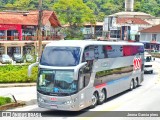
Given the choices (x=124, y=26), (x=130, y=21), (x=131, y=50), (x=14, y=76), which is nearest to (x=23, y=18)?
(x=14, y=76)

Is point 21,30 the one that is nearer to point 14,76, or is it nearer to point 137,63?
point 14,76

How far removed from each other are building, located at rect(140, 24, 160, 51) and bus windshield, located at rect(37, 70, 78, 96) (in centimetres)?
7750

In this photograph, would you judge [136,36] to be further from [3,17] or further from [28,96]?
[28,96]

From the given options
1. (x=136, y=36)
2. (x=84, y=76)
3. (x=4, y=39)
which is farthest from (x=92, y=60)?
(x=136, y=36)

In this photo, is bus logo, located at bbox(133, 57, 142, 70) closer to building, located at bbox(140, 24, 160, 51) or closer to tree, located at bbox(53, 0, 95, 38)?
tree, located at bbox(53, 0, 95, 38)

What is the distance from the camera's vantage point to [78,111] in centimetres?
2011

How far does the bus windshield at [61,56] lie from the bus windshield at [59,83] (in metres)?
0.50

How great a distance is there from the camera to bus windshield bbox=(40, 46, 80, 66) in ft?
61.2

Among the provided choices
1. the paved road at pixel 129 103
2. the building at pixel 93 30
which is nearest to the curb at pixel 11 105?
the paved road at pixel 129 103

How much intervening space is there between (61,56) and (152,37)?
79.4 meters

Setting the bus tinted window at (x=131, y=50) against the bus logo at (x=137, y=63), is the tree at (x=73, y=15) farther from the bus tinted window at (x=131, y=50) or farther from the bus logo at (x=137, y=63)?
the bus logo at (x=137, y=63)

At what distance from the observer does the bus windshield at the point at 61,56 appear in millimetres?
18641

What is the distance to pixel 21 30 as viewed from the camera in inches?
2478

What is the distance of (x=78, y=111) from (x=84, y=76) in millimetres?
2207
